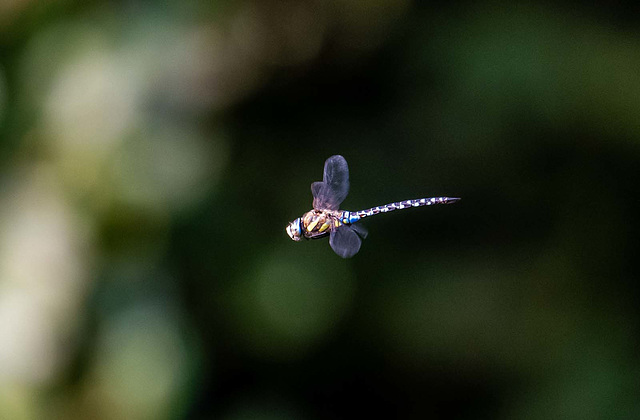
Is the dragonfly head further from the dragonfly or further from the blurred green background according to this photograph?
the blurred green background

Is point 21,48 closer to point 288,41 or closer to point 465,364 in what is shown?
→ point 288,41

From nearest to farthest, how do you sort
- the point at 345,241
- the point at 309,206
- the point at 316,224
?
the point at 345,241 → the point at 316,224 → the point at 309,206

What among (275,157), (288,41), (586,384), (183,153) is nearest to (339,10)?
(288,41)

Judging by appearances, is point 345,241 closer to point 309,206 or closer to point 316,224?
point 316,224

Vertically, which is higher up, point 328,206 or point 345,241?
point 328,206

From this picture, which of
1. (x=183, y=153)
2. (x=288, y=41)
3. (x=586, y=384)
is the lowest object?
(x=586, y=384)

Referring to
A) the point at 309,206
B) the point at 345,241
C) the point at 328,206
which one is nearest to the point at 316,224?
the point at 328,206

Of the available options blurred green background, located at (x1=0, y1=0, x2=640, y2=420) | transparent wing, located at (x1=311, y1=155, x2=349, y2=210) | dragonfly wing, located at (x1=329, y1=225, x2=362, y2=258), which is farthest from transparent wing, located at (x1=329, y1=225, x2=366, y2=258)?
blurred green background, located at (x1=0, y1=0, x2=640, y2=420)
